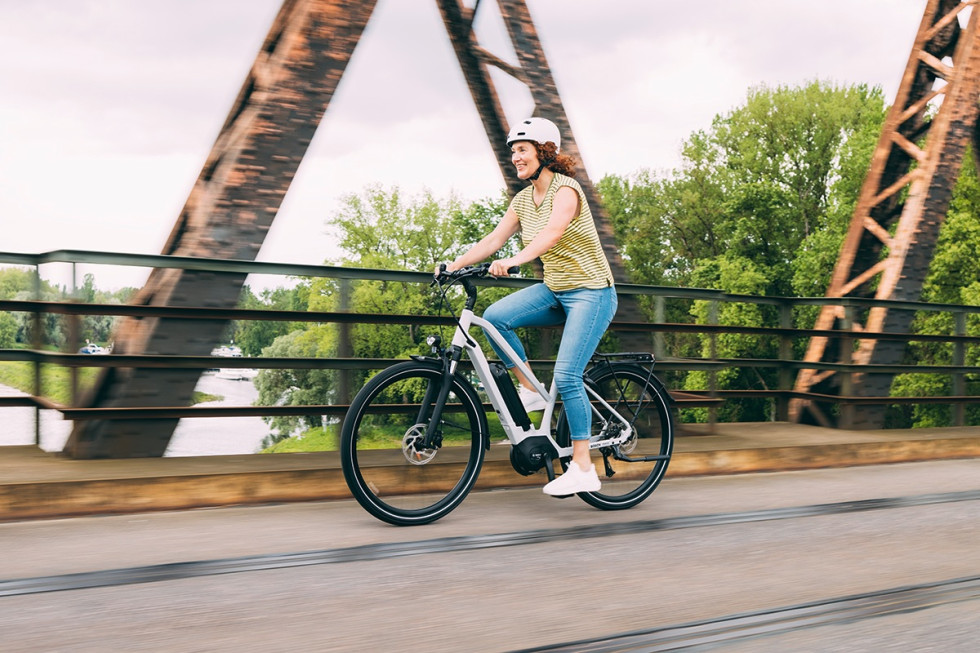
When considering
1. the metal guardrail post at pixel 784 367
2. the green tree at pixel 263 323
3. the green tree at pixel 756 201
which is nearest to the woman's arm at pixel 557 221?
the green tree at pixel 263 323

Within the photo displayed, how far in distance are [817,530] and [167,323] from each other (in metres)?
3.67

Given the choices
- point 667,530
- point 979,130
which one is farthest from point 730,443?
point 979,130

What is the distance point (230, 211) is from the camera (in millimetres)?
5863

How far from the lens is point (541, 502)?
5.80m

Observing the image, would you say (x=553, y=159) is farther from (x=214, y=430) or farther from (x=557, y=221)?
(x=214, y=430)

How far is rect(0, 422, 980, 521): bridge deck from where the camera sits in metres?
4.94

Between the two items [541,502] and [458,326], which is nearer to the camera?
[458,326]

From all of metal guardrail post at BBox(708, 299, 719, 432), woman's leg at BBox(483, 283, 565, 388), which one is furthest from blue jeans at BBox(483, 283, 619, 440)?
metal guardrail post at BBox(708, 299, 719, 432)

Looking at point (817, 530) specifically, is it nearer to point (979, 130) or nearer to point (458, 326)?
point (458, 326)

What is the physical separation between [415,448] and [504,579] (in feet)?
4.10

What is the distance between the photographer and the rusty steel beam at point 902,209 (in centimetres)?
893

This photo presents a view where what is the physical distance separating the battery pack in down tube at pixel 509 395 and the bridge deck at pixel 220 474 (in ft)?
2.08

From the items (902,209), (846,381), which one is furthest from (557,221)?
(902,209)

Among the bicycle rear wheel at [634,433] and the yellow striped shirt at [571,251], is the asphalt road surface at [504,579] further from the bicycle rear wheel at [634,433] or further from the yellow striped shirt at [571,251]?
the yellow striped shirt at [571,251]
